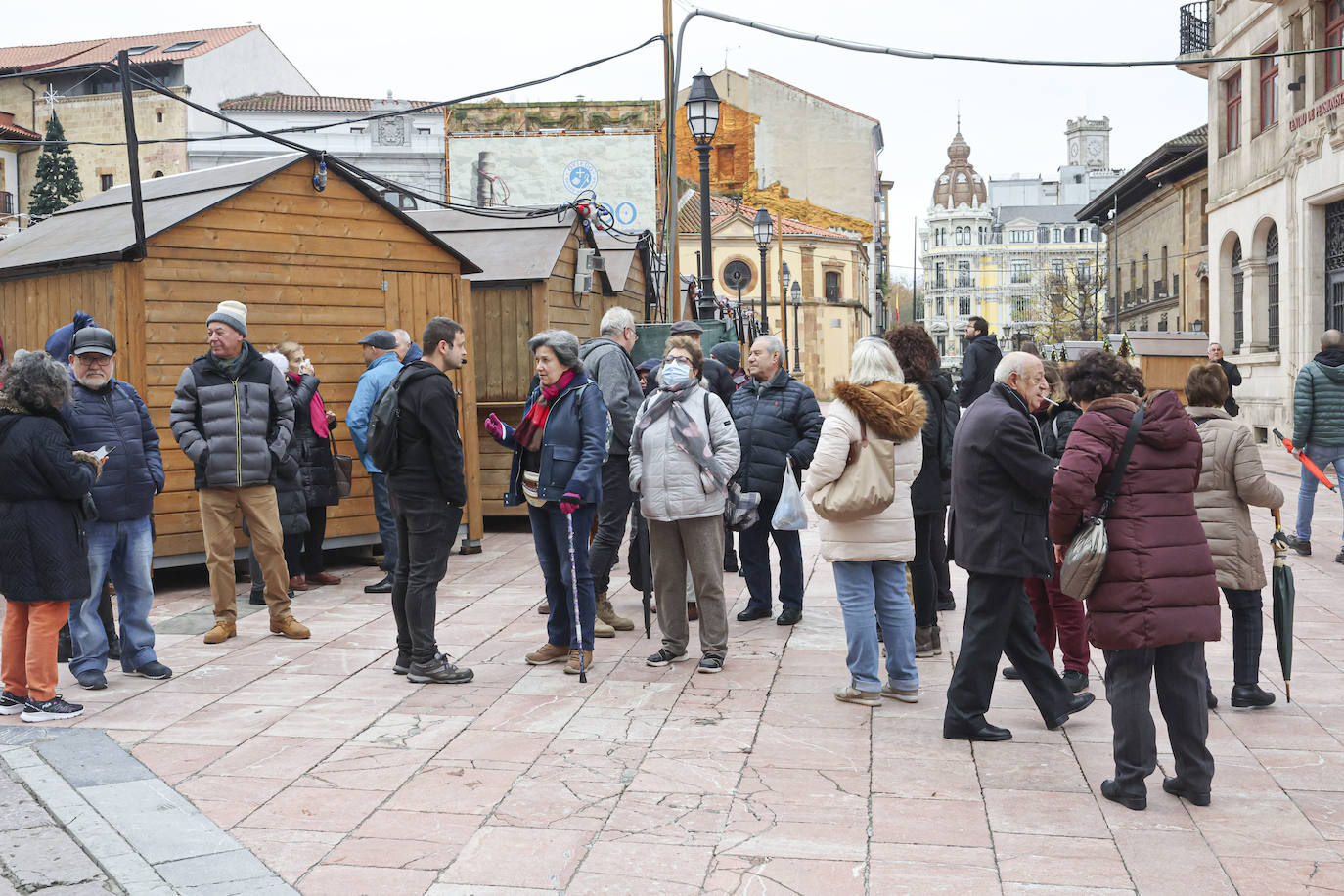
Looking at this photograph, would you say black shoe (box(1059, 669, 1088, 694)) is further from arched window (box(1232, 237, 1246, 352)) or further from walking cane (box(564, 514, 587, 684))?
arched window (box(1232, 237, 1246, 352))

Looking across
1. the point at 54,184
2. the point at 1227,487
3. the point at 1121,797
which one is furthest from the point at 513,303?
the point at 54,184

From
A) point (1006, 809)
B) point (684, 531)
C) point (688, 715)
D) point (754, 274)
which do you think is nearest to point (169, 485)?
point (684, 531)

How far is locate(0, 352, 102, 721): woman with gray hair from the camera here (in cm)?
580

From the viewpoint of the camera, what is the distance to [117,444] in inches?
258

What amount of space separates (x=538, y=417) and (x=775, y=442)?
1832mm

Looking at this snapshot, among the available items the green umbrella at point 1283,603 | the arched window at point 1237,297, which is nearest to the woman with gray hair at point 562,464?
the green umbrella at point 1283,603

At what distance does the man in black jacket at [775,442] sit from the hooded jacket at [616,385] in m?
0.80

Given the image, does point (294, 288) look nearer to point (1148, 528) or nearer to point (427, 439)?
point (427, 439)

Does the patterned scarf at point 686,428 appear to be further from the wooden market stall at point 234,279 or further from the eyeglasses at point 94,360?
the wooden market stall at point 234,279

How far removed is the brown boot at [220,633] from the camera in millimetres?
7598

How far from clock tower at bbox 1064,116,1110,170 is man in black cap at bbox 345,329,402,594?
142 m

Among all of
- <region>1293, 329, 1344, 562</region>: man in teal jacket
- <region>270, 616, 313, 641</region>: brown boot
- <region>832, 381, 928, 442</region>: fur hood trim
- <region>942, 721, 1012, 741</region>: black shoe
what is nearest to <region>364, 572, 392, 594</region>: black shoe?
<region>270, 616, 313, 641</region>: brown boot

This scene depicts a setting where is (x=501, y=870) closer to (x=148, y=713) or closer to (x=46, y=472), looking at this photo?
(x=148, y=713)

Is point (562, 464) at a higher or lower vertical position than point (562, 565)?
higher
